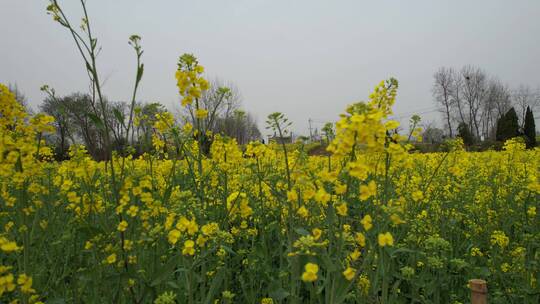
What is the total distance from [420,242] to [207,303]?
2.07 metres

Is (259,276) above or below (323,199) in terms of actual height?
below

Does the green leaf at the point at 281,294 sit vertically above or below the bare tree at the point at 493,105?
below

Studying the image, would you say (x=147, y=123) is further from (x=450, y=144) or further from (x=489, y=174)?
(x=489, y=174)

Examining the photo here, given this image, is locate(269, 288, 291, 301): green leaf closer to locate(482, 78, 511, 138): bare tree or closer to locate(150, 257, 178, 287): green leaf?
locate(150, 257, 178, 287): green leaf

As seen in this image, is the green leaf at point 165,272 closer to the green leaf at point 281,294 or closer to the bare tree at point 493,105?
the green leaf at point 281,294

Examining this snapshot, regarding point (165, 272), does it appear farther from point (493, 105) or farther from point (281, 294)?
Result: point (493, 105)

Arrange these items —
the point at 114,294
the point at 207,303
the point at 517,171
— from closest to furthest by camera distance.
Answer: the point at 207,303
the point at 114,294
the point at 517,171

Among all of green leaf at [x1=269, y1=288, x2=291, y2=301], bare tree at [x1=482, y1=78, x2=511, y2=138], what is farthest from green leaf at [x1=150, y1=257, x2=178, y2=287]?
bare tree at [x1=482, y1=78, x2=511, y2=138]

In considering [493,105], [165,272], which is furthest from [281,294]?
[493,105]

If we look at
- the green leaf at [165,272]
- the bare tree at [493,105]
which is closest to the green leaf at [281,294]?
the green leaf at [165,272]

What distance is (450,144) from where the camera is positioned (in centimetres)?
311

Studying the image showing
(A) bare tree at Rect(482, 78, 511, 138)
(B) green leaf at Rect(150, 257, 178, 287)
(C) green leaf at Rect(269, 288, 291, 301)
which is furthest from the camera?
(A) bare tree at Rect(482, 78, 511, 138)

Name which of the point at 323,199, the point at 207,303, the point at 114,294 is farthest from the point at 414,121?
the point at 114,294

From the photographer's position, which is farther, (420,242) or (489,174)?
(489,174)
